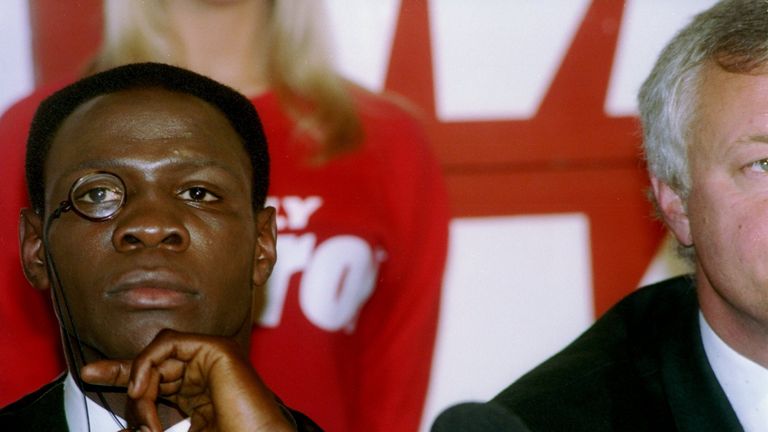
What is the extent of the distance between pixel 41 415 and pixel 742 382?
106 cm

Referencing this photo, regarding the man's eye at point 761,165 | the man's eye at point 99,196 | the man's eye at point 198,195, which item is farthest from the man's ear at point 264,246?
the man's eye at point 761,165

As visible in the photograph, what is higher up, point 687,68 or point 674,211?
point 687,68

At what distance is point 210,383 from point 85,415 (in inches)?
11.6

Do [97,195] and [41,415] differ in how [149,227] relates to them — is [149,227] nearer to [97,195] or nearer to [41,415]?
[97,195]

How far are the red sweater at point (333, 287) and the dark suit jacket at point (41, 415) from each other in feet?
1.13

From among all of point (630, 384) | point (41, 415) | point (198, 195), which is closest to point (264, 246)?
point (198, 195)

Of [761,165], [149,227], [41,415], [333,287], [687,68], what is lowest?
[41,415]

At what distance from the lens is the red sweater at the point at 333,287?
209 cm

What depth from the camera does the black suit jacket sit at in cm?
171

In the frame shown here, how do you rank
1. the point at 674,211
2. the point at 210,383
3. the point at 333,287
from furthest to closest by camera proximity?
the point at 333,287 → the point at 674,211 → the point at 210,383

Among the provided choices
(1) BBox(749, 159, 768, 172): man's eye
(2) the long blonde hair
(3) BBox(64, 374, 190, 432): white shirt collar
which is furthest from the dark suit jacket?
(1) BBox(749, 159, 768, 172): man's eye

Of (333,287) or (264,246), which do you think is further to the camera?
(333,287)

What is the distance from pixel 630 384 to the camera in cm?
178

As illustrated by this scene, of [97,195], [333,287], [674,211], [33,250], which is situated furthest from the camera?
[333,287]
